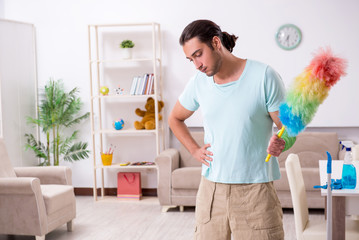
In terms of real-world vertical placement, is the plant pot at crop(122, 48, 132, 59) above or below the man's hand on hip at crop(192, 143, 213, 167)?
above

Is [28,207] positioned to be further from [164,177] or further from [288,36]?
[288,36]

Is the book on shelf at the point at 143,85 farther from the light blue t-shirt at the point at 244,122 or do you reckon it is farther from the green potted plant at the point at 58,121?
the light blue t-shirt at the point at 244,122

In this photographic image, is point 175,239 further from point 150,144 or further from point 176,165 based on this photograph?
point 150,144

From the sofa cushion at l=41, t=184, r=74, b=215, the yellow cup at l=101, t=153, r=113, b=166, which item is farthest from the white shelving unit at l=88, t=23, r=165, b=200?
the sofa cushion at l=41, t=184, r=74, b=215

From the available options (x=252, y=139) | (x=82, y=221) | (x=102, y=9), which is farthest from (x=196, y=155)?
(x=102, y=9)

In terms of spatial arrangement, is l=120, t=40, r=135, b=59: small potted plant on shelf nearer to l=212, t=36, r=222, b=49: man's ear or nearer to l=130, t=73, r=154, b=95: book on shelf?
l=130, t=73, r=154, b=95: book on shelf

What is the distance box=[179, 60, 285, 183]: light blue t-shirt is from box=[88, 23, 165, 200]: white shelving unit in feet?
12.4

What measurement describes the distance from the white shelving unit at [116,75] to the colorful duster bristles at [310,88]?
13.2 feet

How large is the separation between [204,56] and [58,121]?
421 cm

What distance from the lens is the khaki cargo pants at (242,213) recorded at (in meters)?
1.61

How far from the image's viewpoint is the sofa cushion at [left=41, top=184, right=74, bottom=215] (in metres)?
3.75

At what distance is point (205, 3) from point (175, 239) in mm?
2784

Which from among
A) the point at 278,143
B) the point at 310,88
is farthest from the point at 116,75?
the point at 310,88

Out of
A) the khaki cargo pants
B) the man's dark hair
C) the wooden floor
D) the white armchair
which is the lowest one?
the wooden floor
